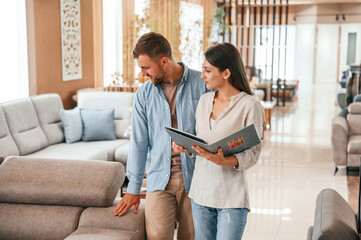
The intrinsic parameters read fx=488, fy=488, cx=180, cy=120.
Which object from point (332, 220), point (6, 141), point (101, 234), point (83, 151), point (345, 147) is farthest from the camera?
point (345, 147)

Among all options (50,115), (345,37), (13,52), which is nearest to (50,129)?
(50,115)

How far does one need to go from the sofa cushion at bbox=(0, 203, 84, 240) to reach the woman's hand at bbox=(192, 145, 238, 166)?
2.45 ft

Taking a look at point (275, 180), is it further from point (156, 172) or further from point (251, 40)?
point (251, 40)

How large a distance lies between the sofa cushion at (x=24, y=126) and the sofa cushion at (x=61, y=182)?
2517mm

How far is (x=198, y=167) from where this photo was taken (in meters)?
2.08

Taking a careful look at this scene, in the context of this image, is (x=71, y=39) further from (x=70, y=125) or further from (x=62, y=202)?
(x=62, y=202)

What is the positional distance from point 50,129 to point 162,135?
3.53 m

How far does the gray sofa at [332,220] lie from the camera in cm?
185

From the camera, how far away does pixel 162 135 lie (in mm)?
2312

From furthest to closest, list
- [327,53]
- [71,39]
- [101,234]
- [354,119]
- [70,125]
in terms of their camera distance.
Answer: [327,53], [71,39], [354,119], [70,125], [101,234]

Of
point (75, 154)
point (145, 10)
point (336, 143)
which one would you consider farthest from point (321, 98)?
point (75, 154)

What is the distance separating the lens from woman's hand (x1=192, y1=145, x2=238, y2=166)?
6.34ft

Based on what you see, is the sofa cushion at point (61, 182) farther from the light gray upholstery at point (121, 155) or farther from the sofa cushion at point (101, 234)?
the light gray upholstery at point (121, 155)

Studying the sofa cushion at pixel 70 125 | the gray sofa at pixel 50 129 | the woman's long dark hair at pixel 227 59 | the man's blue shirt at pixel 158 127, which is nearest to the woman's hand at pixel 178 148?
the man's blue shirt at pixel 158 127
